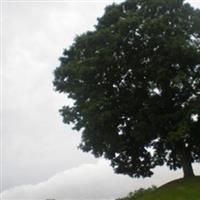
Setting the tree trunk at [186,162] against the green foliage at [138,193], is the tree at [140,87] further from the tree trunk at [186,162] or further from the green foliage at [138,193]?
the green foliage at [138,193]

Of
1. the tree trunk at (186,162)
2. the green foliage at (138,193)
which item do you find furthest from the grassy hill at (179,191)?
the green foliage at (138,193)

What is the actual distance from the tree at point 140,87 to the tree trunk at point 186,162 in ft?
0.30

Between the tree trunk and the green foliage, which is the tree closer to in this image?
the tree trunk

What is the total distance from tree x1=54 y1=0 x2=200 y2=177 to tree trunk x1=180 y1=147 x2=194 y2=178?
0.30ft

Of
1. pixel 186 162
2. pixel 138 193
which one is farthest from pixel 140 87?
pixel 138 193

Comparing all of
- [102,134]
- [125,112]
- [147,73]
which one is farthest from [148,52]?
[102,134]

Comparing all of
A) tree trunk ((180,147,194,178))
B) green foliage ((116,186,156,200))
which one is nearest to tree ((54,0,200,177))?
tree trunk ((180,147,194,178))

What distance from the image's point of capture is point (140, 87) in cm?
4088

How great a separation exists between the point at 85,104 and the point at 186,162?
10.9 m

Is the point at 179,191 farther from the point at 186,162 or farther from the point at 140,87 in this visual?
the point at 140,87

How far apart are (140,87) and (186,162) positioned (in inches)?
324

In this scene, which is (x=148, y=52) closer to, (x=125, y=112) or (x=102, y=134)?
(x=125, y=112)

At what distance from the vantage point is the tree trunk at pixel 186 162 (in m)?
40.3

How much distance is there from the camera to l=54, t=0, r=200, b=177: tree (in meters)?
38.4
